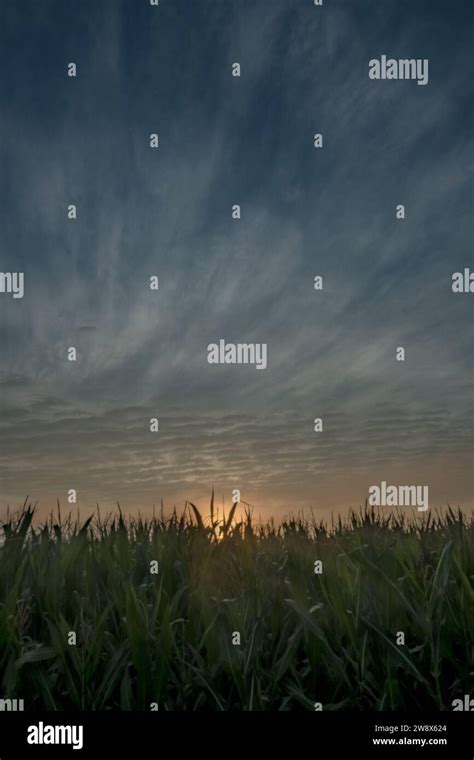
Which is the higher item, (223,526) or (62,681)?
(223,526)

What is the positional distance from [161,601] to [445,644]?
1.37m

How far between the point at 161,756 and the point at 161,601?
747 millimetres

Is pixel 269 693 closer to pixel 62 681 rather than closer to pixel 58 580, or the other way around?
pixel 62 681

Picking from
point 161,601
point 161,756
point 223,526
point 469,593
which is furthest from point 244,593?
point 223,526

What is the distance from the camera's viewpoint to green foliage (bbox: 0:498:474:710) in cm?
295

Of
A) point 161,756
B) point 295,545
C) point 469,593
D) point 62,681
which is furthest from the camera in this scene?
point 295,545

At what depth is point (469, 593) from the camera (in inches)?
130

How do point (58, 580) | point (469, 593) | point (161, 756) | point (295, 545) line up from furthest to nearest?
point (295, 545) → point (58, 580) → point (469, 593) → point (161, 756)

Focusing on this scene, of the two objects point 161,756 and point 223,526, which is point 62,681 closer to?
point 161,756

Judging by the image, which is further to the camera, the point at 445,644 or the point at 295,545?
the point at 295,545

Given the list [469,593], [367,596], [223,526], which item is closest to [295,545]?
[223,526]

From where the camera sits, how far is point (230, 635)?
3072 millimetres

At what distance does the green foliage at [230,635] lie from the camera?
2953 mm

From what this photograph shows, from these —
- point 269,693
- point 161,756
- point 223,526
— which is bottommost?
point 161,756
